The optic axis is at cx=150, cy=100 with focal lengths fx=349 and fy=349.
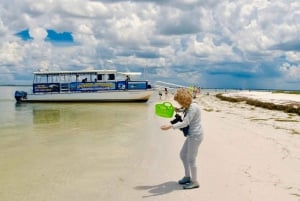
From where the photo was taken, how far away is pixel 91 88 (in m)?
49.4

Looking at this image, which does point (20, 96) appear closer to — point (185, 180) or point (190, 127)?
point (185, 180)

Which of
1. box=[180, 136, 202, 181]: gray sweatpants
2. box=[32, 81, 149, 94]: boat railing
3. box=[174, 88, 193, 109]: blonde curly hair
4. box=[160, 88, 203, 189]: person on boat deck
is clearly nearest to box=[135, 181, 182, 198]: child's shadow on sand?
box=[160, 88, 203, 189]: person on boat deck

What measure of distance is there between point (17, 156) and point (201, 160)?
19.2 ft

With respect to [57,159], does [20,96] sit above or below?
above

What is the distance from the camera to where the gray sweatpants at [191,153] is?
A: 6.77m

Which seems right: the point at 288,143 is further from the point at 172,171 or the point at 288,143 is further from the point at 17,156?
the point at 17,156

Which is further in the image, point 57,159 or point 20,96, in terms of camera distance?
point 20,96

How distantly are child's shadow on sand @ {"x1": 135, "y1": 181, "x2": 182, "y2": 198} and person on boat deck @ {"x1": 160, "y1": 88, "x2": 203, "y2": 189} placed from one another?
252mm

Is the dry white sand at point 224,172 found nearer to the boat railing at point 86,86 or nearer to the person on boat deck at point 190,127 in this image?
the person on boat deck at point 190,127

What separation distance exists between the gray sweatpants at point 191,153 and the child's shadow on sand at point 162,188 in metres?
0.42

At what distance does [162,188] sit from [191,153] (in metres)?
1.02

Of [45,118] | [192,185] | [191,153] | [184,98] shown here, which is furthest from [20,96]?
[184,98]

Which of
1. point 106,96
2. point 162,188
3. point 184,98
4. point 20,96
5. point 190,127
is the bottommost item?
point 162,188

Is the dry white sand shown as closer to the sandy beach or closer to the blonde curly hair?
the sandy beach
